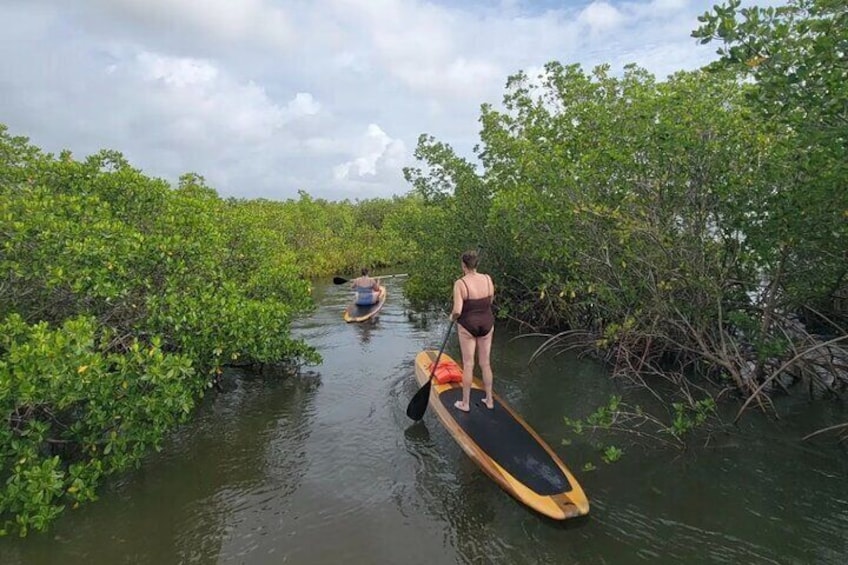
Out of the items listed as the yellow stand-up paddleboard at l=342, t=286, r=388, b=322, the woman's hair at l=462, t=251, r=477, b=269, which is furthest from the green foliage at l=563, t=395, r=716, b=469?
the yellow stand-up paddleboard at l=342, t=286, r=388, b=322

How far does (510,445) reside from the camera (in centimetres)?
616

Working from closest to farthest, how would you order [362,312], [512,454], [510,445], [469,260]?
1. [512,454]
2. [510,445]
3. [469,260]
4. [362,312]

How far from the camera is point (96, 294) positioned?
609 centimetres

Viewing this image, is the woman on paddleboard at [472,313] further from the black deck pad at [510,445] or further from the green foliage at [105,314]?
the green foliage at [105,314]

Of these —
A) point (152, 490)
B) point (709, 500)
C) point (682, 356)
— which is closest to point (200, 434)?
point (152, 490)

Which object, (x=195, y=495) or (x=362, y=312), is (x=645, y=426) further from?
(x=362, y=312)

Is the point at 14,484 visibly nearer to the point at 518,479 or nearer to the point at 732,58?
the point at 518,479

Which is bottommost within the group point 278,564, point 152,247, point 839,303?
point 278,564

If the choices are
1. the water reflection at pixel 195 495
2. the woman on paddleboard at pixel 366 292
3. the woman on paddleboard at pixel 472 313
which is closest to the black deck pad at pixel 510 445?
the woman on paddleboard at pixel 472 313

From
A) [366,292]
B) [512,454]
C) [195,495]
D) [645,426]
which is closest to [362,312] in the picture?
[366,292]

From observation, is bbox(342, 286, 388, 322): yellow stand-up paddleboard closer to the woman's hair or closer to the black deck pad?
the black deck pad

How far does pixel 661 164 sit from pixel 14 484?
838cm

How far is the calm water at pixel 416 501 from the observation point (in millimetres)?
4824

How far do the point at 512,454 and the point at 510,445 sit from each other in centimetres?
21
